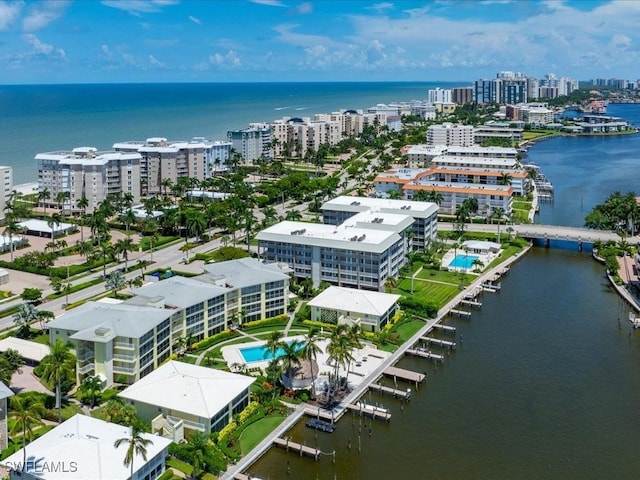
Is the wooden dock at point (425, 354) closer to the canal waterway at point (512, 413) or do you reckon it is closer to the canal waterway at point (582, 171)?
the canal waterway at point (512, 413)

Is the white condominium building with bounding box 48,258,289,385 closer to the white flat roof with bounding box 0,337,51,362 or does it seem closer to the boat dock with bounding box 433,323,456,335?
the white flat roof with bounding box 0,337,51,362

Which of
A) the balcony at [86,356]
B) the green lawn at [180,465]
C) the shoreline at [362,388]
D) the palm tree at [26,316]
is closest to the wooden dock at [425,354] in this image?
the shoreline at [362,388]

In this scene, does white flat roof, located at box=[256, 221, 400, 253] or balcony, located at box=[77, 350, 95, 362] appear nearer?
balcony, located at box=[77, 350, 95, 362]

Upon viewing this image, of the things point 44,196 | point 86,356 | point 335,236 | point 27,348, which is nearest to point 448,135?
point 44,196

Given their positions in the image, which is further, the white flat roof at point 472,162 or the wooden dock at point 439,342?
the white flat roof at point 472,162

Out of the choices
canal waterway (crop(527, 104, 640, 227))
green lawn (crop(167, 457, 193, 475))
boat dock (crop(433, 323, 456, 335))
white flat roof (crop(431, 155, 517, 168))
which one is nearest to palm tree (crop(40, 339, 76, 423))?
green lawn (crop(167, 457, 193, 475))
